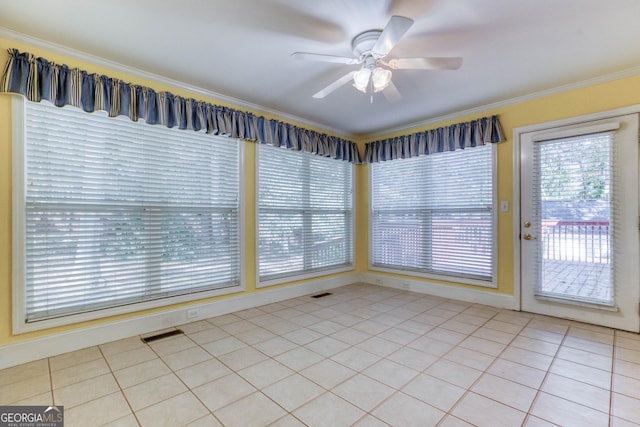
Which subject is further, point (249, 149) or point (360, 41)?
point (249, 149)

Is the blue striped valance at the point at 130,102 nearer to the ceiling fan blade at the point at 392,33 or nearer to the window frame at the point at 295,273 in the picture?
the window frame at the point at 295,273

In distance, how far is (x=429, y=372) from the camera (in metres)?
2.06

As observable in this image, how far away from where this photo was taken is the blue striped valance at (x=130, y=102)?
2180mm

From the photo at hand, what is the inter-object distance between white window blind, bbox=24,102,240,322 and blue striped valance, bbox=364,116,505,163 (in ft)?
7.83

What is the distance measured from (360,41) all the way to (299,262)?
2.88 meters

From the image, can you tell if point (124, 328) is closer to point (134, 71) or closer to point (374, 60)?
point (134, 71)

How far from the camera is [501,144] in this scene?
3.51 m

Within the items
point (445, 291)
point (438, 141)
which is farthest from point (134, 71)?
point (445, 291)

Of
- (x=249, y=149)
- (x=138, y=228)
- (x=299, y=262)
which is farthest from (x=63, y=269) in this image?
(x=299, y=262)

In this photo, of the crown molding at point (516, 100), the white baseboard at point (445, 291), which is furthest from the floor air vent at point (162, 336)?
the crown molding at point (516, 100)

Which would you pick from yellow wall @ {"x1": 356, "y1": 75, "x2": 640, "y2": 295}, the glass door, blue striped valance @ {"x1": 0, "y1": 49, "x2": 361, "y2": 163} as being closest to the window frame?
blue striped valance @ {"x1": 0, "y1": 49, "x2": 361, "y2": 163}

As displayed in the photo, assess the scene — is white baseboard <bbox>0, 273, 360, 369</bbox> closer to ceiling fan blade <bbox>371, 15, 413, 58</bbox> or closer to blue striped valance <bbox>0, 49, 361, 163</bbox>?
blue striped valance <bbox>0, 49, 361, 163</bbox>

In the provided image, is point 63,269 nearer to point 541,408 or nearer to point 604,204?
point 541,408

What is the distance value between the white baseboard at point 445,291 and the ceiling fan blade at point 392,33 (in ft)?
10.3
